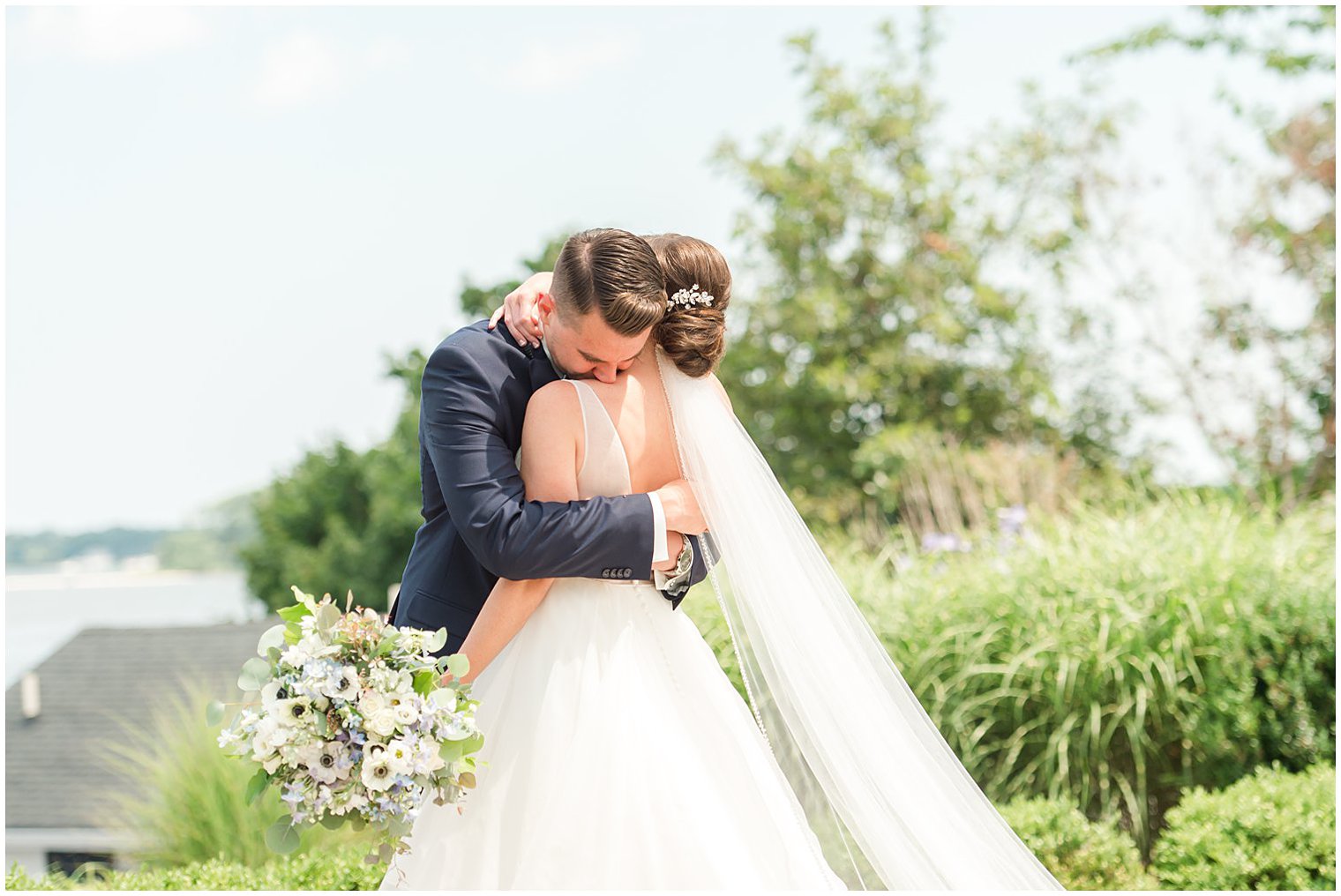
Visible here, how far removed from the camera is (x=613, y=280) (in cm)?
231

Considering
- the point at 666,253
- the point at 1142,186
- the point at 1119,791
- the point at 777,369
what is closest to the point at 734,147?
the point at 777,369

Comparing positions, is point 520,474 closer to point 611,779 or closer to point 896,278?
point 611,779

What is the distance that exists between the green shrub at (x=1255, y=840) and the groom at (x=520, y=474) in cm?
265

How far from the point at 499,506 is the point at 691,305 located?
64cm

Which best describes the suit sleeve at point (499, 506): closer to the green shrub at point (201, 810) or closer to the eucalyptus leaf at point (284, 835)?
the eucalyptus leaf at point (284, 835)

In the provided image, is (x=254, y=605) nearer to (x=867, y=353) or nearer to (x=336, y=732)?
(x=867, y=353)

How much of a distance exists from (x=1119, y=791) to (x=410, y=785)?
13.2 feet

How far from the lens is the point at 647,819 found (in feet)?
7.66

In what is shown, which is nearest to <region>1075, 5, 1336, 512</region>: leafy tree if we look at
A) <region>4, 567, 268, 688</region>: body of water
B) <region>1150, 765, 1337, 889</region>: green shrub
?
<region>1150, 765, 1337, 889</region>: green shrub

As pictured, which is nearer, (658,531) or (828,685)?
(658,531)

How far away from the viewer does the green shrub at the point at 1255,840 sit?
398cm

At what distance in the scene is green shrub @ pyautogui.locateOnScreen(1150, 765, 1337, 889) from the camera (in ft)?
13.1

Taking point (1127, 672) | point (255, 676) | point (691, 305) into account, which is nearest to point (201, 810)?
point (255, 676)

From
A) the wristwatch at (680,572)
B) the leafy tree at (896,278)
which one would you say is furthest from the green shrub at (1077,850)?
the leafy tree at (896,278)
